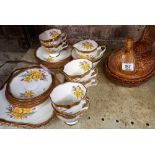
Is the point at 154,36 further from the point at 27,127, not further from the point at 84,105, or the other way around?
the point at 27,127

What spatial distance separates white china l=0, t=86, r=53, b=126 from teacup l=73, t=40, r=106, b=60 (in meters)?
0.21

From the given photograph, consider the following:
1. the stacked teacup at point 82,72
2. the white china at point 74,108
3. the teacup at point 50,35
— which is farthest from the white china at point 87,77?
the teacup at point 50,35

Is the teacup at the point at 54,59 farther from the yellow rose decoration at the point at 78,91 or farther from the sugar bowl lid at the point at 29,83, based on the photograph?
the yellow rose decoration at the point at 78,91

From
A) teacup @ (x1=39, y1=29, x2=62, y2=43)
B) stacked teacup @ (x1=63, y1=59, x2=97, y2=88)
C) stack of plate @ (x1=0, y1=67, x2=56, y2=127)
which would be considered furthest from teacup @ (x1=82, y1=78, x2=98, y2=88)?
teacup @ (x1=39, y1=29, x2=62, y2=43)

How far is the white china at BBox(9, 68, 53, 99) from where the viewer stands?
790 mm

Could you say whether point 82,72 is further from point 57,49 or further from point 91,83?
point 57,49

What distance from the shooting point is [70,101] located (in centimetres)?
72

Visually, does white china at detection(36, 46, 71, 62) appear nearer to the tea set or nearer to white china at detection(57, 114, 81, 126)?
the tea set

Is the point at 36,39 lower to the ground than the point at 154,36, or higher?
lower

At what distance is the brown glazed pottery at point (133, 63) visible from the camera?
0.78 meters

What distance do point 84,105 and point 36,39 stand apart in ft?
1.78
